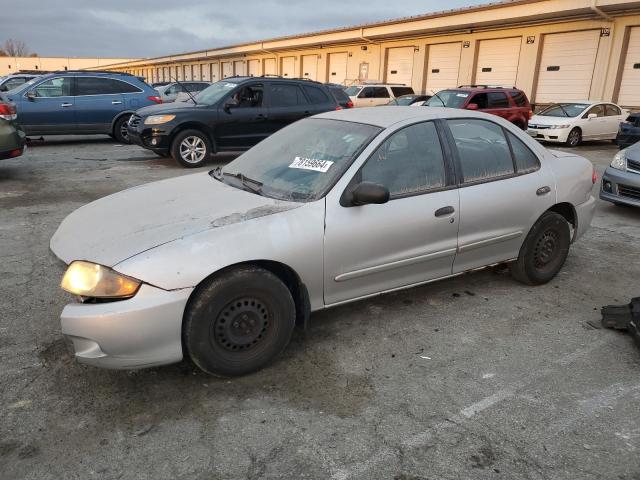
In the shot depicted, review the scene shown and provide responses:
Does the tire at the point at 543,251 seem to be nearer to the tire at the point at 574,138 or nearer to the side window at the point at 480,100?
the side window at the point at 480,100

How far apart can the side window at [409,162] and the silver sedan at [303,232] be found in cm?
1

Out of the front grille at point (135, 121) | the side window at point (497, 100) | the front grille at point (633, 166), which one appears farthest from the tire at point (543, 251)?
the side window at point (497, 100)

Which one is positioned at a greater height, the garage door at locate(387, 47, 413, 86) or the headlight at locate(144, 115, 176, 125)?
the garage door at locate(387, 47, 413, 86)

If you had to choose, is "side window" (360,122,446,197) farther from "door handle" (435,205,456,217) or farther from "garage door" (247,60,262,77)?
"garage door" (247,60,262,77)

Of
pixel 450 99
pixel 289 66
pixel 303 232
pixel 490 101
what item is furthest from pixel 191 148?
pixel 289 66

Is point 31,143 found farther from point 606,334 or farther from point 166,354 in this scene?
point 606,334

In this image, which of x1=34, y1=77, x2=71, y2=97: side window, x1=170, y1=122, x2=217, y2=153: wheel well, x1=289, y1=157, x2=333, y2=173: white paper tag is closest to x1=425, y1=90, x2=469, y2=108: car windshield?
x1=170, y1=122, x2=217, y2=153: wheel well

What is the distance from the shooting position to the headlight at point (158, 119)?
9750 mm

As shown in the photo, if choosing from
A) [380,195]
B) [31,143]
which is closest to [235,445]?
[380,195]

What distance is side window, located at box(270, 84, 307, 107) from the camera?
10438 millimetres

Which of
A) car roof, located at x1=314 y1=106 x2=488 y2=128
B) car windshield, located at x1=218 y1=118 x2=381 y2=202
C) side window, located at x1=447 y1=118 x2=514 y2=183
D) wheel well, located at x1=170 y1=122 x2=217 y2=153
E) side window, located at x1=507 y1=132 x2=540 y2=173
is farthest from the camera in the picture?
wheel well, located at x1=170 y1=122 x2=217 y2=153

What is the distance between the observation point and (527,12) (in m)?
20.0

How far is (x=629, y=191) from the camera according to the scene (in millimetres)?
7152

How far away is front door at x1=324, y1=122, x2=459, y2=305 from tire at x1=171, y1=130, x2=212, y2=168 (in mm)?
6979
